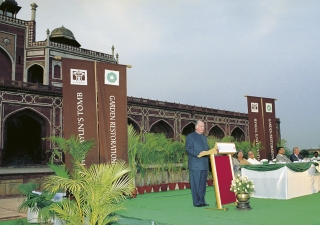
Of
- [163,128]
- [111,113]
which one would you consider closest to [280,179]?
[111,113]

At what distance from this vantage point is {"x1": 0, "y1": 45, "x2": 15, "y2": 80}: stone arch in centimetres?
2141

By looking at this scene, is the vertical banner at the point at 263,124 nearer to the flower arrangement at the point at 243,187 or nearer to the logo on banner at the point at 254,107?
the logo on banner at the point at 254,107

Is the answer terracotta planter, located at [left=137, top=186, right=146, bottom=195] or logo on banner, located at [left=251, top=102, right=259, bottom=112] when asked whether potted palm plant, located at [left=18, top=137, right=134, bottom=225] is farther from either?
logo on banner, located at [left=251, top=102, right=259, bottom=112]

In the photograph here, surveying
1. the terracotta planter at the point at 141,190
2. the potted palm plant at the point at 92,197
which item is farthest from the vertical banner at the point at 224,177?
the terracotta planter at the point at 141,190

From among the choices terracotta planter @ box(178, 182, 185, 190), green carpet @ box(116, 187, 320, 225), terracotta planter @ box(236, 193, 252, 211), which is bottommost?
terracotta planter @ box(178, 182, 185, 190)

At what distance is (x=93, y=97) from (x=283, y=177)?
14.6 feet

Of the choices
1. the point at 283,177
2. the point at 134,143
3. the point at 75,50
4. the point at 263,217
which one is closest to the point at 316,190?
the point at 283,177

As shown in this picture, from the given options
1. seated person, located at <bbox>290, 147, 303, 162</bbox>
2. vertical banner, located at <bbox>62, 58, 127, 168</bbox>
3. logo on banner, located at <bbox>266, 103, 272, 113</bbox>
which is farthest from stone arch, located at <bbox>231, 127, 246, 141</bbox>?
vertical banner, located at <bbox>62, 58, 127, 168</bbox>

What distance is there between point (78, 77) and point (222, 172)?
12.8 ft

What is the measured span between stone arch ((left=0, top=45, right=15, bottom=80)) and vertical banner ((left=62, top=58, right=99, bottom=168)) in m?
16.5

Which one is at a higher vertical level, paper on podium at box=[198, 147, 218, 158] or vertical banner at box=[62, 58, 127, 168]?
vertical banner at box=[62, 58, 127, 168]

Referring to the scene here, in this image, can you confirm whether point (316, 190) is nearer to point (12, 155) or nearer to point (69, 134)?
point (69, 134)

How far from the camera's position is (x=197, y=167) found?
5.46m

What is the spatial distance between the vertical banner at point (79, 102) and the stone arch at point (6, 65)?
1650 centimetres
